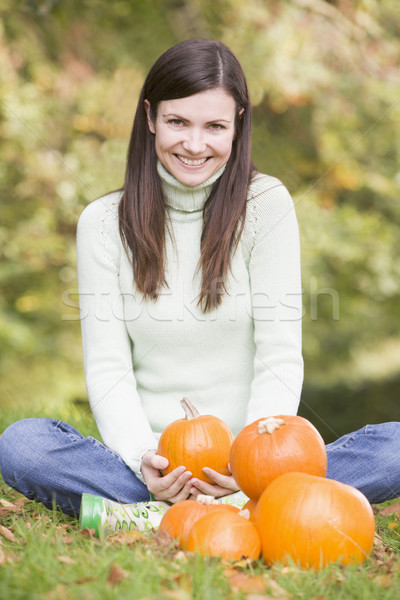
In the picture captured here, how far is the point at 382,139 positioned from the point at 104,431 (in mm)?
5064

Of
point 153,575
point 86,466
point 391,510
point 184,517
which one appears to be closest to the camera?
point 153,575

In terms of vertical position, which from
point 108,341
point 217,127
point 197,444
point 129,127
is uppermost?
point 129,127

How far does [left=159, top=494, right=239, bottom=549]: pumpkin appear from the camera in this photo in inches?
79.7

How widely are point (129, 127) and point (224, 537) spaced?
5344 mm

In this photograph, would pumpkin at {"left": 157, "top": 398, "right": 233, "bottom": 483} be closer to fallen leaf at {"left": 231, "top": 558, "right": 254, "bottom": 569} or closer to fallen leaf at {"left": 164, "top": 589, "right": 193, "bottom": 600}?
fallen leaf at {"left": 231, "top": 558, "right": 254, "bottom": 569}

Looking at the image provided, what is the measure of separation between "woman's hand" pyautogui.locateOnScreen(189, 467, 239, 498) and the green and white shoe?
139mm

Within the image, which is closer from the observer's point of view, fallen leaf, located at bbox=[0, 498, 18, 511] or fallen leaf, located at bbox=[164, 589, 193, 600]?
fallen leaf, located at bbox=[164, 589, 193, 600]

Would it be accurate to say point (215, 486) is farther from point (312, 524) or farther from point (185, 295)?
point (185, 295)

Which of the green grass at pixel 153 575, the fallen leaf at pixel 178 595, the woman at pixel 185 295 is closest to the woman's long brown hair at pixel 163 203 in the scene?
the woman at pixel 185 295

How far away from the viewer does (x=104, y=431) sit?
2.63 metres

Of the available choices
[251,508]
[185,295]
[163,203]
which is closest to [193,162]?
[163,203]

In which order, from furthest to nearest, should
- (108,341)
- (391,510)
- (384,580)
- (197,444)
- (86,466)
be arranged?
(391,510)
(108,341)
(86,466)
(197,444)
(384,580)

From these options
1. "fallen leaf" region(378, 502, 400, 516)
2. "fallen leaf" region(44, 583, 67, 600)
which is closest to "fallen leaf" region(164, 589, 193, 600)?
"fallen leaf" region(44, 583, 67, 600)

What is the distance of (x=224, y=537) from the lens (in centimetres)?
191
